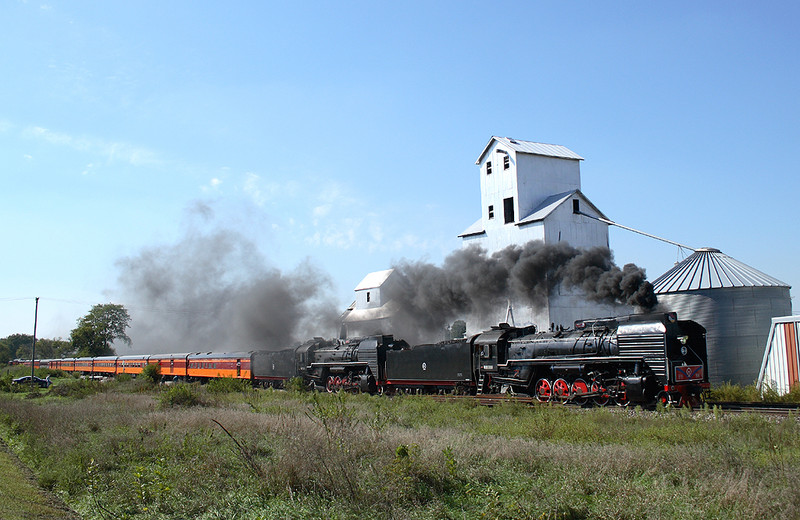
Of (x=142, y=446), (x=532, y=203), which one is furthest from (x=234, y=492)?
(x=532, y=203)

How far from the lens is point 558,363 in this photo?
2050 centimetres

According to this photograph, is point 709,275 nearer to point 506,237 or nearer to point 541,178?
point 506,237

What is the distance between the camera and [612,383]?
61.9 feet

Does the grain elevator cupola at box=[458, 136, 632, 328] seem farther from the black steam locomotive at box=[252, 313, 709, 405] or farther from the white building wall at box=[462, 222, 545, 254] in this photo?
the black steam locomotive at box=[252, 313, 709, 405]

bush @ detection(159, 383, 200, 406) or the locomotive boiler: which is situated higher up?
the locomotive boiler

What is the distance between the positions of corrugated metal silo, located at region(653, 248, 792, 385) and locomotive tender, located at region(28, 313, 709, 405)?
35.4ft

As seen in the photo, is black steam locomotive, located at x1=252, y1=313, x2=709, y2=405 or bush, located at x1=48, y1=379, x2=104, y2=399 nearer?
black steam locomotive, located at x1=252, y1=313, x2=709, y2=405

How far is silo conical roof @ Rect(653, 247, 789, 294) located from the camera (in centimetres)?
2928

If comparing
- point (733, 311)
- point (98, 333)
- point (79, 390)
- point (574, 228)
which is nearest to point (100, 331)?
point (98, 333)

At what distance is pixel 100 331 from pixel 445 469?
100343 millimetres

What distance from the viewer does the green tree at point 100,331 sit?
9381 centimetres

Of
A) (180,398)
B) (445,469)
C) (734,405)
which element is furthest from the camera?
(180,398)

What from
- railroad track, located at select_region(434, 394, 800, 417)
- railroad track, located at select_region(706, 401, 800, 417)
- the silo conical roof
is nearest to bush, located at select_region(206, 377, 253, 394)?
railroad track, located at select_region(434, 394, 800, 417)

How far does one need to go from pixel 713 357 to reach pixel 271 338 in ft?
137
